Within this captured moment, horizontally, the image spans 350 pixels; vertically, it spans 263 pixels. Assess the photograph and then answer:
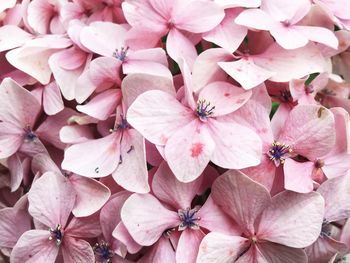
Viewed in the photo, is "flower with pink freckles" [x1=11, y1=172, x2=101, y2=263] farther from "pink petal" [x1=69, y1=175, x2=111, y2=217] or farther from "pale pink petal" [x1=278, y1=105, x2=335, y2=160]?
"pale pink petal" [x1=278, y1=105, x2=335, y2=160]

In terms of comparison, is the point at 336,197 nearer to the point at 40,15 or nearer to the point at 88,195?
the point at 88,195

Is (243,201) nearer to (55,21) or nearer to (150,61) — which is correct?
(150,61)

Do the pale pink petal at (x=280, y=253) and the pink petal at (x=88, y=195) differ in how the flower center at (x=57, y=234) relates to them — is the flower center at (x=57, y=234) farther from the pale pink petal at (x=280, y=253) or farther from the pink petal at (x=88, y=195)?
the pale pink petal at (x=280, y=253)

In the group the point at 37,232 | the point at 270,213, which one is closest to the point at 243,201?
the point at 270,213

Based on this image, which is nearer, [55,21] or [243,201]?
[243,201]

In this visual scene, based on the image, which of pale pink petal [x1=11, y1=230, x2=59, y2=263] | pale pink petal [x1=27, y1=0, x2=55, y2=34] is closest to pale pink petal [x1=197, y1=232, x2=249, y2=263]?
pale pink petal [x1=11, y1=230, x2=59, y2=263]
